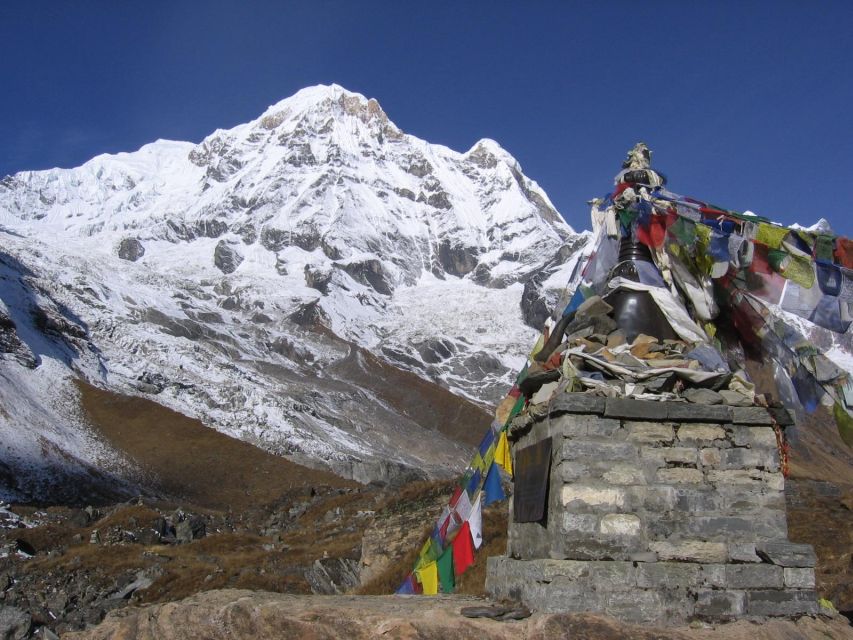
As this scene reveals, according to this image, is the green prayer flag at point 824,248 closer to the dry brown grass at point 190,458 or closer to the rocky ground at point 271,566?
the rocky ground at point 271,566

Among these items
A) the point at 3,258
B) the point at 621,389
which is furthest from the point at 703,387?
the point at 3,258

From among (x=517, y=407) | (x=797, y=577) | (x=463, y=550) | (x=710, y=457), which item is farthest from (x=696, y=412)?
(x=463, y=550)

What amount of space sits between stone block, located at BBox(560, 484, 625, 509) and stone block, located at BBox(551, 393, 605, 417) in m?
0.59

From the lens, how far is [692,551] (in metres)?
5.95

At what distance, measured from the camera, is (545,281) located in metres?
186

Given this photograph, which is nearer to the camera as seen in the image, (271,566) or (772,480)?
(772,480)

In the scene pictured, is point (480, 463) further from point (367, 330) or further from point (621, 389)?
point (367, 330)

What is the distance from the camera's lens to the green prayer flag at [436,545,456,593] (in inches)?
332

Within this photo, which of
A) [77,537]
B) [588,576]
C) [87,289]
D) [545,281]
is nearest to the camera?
[588,576]

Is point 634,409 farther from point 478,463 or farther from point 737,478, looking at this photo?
point 478,463

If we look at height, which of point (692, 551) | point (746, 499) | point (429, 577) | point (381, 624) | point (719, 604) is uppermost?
point (746, 499)

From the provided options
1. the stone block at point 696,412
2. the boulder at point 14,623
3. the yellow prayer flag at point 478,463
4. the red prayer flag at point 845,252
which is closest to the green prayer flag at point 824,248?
the red prayer flag at point 845,252

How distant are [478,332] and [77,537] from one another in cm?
13390

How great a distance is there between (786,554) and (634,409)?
→ 1.60 m
